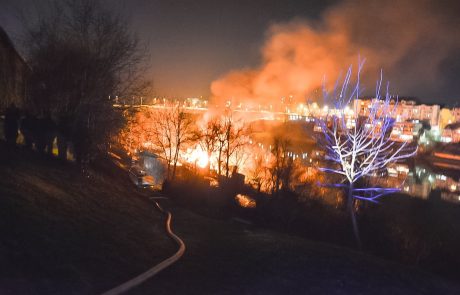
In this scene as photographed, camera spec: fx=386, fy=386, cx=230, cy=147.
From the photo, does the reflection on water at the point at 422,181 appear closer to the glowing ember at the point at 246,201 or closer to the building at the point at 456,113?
the glowing ember at the point at 246,201

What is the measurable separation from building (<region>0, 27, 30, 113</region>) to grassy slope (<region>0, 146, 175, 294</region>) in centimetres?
761

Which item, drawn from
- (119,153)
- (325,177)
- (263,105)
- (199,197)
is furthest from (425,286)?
(263,105)

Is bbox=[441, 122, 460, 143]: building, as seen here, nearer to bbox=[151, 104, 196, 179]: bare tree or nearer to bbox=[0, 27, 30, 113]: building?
bbox=[151, 104, 196, 179]: bare tree

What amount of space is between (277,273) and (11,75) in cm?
1806

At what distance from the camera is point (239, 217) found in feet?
58.5

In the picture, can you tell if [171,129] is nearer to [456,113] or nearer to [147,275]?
[147,275]

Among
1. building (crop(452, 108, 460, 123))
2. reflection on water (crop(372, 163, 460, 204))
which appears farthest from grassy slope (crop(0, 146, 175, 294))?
building (crop(452, 108, 460, 123))

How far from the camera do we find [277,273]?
326 inches

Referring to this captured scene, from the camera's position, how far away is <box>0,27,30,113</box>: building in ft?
64.0

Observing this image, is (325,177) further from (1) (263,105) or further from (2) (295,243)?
(1) (263,105)

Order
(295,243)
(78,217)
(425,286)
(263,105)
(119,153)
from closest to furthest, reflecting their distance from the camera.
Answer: (425,286), (78,217), (295,243), (119,153), (263,105)

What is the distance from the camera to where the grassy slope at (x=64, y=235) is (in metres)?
5.82

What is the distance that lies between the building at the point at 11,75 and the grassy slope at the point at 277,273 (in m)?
13.2

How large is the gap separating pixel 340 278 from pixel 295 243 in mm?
3552
